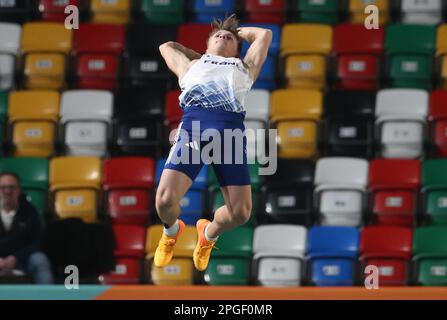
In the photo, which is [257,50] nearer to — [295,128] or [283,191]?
[283,191]

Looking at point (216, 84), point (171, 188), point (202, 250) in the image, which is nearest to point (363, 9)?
point (202, 250)

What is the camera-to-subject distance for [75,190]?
11.3 metres

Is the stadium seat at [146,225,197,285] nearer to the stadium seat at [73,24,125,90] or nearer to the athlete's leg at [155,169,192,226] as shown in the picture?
the stadium seat at [73,24,125,90]

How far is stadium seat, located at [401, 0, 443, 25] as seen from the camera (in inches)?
492

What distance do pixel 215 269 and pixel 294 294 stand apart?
9.89 ft

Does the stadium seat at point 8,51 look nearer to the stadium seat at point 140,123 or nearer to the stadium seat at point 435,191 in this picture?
the stadium seat at point 140,123

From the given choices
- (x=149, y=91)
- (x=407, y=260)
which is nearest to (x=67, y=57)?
(x=149, y=91)

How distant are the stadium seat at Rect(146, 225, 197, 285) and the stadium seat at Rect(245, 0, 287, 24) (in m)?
2.62

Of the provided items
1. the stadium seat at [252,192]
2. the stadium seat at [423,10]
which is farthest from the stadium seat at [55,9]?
the stadium seat at [423,10]

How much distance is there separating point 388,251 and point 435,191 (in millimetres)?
715

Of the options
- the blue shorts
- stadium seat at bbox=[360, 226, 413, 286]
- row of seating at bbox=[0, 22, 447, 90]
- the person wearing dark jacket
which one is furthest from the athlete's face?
row of seating at bbox=[0, 22, 447, 90]
